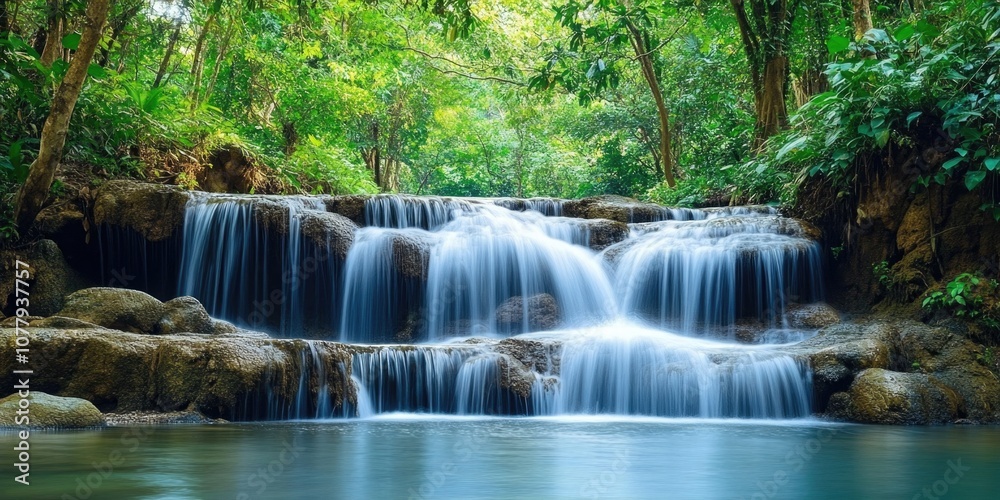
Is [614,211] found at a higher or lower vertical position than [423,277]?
higher

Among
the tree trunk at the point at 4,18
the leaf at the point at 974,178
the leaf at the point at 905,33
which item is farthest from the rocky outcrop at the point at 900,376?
the tree trunk at the point at 4,18

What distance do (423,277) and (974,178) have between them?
6597mm

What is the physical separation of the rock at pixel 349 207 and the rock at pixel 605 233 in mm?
3313

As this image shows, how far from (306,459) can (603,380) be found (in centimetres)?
447

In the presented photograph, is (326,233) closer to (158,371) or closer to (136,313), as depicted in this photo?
(136,313)

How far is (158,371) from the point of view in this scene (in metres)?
6.86

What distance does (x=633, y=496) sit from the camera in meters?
3.74

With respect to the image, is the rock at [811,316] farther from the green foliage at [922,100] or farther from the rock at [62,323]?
the rock at [62,323]

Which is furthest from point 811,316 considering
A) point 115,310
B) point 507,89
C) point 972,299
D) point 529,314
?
point 507,89

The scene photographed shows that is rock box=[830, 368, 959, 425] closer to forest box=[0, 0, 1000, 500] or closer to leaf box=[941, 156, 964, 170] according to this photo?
forest box=[0, 0, 1000, 500]

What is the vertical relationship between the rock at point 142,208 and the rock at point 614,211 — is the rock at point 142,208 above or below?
below

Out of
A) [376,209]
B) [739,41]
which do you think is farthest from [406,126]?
[376,209]

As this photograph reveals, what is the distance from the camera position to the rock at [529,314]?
1114 cm

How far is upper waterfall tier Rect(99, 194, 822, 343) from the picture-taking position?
36.1 feet
